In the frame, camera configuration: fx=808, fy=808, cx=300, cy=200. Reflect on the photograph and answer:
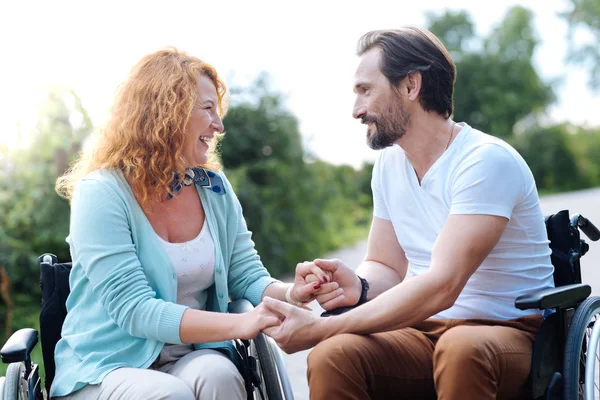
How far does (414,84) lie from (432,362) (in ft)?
2.81

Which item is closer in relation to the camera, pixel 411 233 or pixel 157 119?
pixel 157 119

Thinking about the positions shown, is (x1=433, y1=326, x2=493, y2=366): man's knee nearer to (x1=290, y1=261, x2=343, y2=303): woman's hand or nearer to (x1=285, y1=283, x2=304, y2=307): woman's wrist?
(x1=290, y1=261, x2=343, y2=303): woman's hand

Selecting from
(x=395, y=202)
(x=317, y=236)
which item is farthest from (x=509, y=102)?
(x=395, y=202)

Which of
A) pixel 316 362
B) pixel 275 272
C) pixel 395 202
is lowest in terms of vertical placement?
pixel 275 272

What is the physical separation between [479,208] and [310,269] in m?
0.62

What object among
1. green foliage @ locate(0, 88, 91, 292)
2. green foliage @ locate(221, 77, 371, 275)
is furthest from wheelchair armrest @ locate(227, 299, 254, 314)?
green foliage @ locate(221, 77, 371, 275)

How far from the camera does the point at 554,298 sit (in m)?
2.11

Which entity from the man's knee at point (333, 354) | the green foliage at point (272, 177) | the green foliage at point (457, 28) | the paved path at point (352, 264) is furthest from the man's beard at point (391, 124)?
the green foliage at point (457, 28)

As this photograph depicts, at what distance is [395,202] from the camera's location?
2.64 meters

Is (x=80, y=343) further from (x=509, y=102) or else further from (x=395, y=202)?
(x=509, y=102)

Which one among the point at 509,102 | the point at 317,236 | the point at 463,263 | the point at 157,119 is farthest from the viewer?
the point at 509,102

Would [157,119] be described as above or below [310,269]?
above

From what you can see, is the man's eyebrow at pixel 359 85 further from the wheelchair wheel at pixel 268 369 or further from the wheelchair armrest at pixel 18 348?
the wheelchair armrest at pixel 18 348

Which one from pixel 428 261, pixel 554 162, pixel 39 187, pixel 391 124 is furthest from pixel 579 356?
pixel 554 162
